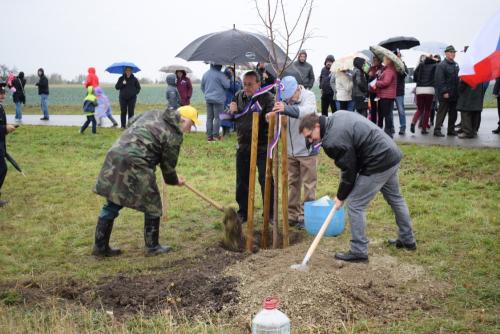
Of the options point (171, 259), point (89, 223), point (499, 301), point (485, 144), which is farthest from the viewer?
point (485, 144)

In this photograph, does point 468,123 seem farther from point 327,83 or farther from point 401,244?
point 401,244

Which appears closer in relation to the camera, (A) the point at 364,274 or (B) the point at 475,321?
(B) the point at 475,321

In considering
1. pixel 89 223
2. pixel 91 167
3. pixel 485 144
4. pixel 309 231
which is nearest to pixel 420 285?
pixel 309 231

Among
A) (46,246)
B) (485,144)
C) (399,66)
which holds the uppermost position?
(399,66)

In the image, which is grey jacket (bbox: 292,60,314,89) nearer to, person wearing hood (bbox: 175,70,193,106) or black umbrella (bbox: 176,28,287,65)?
person wearing hood (bbox: 175,70,193,106)

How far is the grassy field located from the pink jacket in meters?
1.29

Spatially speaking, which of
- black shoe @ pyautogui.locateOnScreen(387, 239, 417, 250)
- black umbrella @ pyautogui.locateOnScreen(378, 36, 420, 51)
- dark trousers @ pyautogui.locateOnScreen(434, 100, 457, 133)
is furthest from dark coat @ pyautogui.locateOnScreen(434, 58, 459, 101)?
black shoe @ pyautogui.locateOnScreen(387, 239, 417, 250)

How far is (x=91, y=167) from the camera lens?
463 inches

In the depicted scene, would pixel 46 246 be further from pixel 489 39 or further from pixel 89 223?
pixel 489 39

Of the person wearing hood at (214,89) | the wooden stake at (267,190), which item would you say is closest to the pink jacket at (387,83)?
the person wearing hood at (214,89)

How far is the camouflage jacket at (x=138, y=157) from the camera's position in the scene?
5.95 metres

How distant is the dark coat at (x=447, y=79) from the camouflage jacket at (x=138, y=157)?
27.2 feet

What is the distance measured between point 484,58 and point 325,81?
31.2ft

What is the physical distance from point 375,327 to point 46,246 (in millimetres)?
4330
